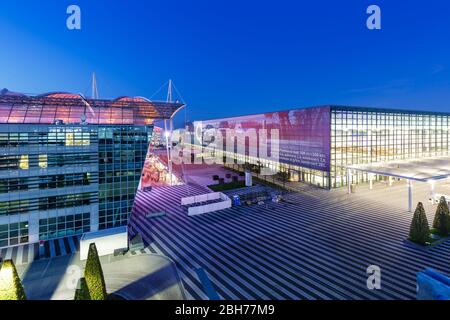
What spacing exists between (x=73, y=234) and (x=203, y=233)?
1463cm

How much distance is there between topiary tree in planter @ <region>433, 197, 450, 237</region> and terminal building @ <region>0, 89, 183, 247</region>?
109 ft

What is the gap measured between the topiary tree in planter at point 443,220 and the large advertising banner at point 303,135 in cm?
1976

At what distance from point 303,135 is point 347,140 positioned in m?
8.00

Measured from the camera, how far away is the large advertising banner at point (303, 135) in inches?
1810

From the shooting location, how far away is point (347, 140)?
4691cm

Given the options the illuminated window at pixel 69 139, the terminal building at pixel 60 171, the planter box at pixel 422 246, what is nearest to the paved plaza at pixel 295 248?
the planter box at pixel 422 246

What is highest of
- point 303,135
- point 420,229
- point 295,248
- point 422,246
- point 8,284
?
point 303,135

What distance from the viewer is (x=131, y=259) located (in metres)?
23.0

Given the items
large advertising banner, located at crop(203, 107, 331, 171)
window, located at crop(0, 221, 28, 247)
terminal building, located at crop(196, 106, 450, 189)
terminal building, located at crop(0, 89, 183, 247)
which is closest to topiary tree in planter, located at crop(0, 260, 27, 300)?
terminal building, located at crop(0, 89, 183, 247)

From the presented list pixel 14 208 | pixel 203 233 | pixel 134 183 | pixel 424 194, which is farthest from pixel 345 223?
pixel 14 208

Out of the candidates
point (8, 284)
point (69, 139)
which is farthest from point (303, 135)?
point (8, 284)

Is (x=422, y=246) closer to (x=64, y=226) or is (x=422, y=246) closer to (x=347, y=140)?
(x=347, y=140)
